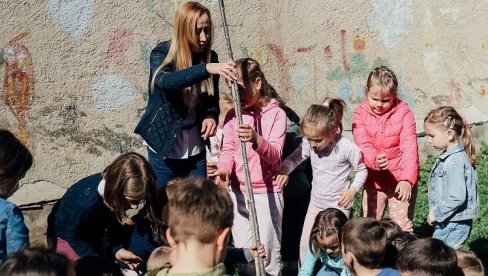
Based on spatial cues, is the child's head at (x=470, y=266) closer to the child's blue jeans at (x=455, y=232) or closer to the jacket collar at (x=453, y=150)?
the child's blue jeans at (x=455, y=232)

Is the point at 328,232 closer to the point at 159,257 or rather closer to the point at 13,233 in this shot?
the point at 159,257

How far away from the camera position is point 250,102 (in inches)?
198

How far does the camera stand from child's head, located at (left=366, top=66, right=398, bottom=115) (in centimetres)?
528

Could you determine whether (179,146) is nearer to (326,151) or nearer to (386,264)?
(326,151)

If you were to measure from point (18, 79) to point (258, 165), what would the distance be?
2.12 metres

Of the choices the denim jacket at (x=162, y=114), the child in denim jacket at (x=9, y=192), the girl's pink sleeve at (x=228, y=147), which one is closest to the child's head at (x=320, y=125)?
the girl's pink sleeve at (x=228, y=147)

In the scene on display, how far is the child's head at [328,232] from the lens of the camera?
183 inches

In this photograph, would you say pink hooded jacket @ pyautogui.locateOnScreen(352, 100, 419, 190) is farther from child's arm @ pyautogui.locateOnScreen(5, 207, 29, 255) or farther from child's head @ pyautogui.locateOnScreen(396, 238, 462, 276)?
child's arm @ pyautogui.locateOnScreen(5, 207, 29, 255)

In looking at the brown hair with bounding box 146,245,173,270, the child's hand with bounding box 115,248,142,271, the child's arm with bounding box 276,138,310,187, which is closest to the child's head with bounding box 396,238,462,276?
the brown hair with bounding box 146,245,173,270

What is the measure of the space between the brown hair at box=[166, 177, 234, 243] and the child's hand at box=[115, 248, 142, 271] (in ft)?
5.83

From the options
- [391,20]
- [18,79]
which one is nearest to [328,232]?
[18,79]

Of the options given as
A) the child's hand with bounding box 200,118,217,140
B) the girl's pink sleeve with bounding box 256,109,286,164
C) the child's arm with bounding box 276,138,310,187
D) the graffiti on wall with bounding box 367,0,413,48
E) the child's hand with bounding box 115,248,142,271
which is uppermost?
the graffiti on wall with bounding box 367,0,413,48

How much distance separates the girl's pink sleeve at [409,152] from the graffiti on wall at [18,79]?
9.39 ft

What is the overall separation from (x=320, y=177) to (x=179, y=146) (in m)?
1.03
